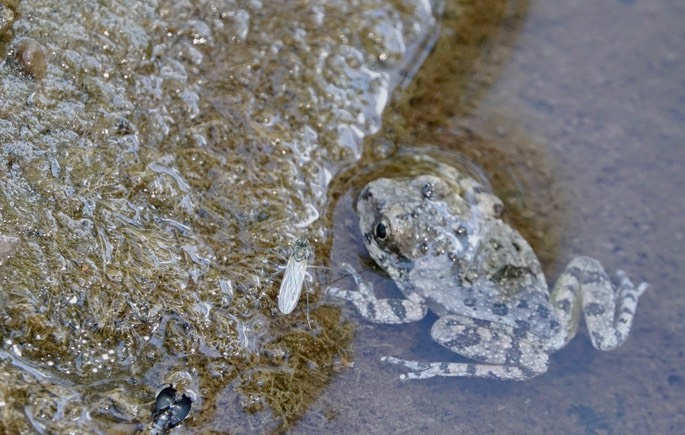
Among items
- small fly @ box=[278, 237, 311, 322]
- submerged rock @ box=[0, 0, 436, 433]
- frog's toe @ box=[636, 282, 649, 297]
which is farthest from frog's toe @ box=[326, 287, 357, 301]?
frog's toe @ box=[636, 282, 649, 297]

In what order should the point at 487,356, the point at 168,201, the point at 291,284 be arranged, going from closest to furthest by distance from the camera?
the point at 291,284, the point at 168,201, the point at 487,356

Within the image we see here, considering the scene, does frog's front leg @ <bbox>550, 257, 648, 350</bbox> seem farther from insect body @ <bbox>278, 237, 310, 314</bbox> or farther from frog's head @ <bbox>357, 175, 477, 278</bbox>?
insect body @ <bbox>278, 237, 310, 314</bbox>

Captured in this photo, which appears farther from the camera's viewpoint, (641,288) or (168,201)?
(641,288)

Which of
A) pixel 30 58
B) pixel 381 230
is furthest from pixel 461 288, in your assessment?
pixel 30 58

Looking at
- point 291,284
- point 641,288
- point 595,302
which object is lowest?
point 641,288

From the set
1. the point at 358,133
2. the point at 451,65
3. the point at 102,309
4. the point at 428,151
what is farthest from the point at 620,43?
the point at 102,309

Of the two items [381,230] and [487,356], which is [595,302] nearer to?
[487,356]
